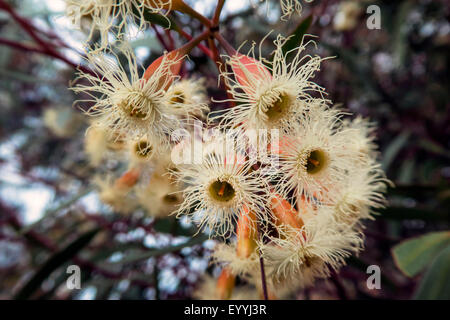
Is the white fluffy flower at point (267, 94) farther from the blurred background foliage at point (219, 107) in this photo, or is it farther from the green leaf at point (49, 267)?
the green leaf at point (49, 267)

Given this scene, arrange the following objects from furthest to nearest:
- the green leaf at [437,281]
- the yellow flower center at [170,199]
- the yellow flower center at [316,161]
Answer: the yellow flower center at [170,199] < the green leaf at [437,281] < the yellow flower center at [316,161]

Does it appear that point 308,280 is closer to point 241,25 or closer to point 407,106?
point 241,25

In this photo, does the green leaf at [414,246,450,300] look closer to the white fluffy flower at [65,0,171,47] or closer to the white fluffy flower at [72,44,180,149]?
the white fluffy flower at [72,44,180,149]

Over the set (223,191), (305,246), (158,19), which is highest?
(158,19)

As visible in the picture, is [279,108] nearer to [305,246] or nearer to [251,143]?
[251,143]

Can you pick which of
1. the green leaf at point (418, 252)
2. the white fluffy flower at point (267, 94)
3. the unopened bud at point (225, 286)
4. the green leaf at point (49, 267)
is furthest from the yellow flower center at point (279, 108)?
the green leaf at point (49, 267)

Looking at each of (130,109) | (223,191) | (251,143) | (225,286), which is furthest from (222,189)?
(225,286)
